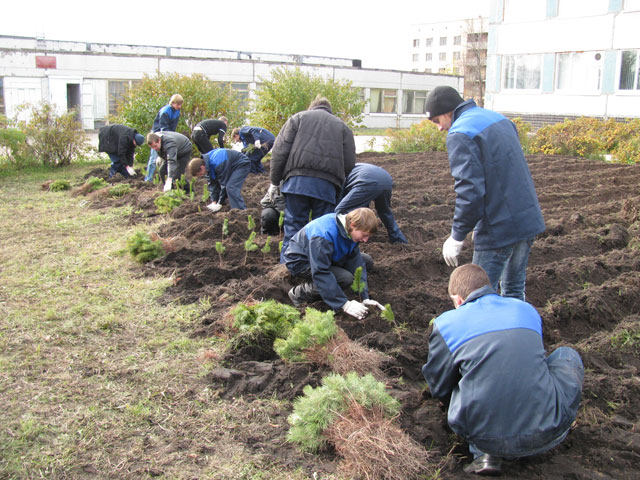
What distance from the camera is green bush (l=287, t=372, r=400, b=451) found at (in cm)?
281

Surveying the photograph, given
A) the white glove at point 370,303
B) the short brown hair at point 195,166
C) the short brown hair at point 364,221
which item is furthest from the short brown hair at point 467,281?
the short brown hair at point 195,166

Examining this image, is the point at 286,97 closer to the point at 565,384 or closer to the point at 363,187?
the point at 363,187

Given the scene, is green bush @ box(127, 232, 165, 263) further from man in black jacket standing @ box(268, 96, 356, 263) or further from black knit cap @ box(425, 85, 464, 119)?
black knit cap @ box(425, 85, 464, 119)

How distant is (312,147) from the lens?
4.98 meters

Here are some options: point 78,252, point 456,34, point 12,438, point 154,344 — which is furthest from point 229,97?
point 456,34

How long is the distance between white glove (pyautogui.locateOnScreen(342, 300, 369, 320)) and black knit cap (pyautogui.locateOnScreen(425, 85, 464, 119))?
1.47 meters

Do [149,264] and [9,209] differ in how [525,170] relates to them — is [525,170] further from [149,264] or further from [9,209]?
[9,209]

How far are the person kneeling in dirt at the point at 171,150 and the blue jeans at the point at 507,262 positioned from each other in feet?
20.2

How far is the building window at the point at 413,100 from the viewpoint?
39.2 meters

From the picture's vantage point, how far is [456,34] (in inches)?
3356

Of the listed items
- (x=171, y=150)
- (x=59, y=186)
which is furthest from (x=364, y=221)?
(x=59, y=186)

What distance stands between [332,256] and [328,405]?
1635 millimetres

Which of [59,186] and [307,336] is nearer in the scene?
[307,336]

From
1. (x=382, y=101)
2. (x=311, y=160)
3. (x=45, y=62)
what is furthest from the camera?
(x=382, y=101)
